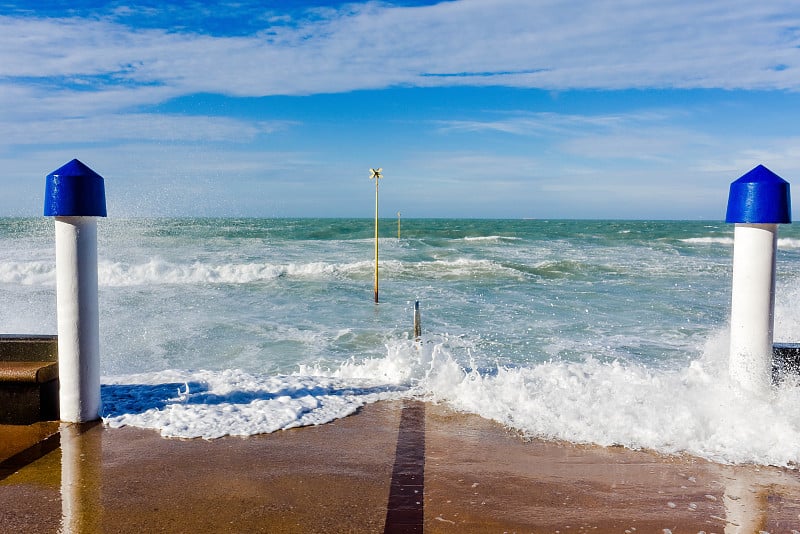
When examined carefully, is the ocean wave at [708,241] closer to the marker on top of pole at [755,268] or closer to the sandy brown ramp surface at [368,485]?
the marker on top of pole at [755,268]

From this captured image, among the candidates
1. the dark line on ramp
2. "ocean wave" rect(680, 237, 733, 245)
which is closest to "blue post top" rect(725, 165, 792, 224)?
the dark line on ramp

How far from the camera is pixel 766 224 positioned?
427 cm

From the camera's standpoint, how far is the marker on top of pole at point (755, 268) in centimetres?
421

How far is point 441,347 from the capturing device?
6633 millimetres

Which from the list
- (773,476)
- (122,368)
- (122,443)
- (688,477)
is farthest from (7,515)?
(122,368)

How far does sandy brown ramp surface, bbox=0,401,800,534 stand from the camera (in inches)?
121

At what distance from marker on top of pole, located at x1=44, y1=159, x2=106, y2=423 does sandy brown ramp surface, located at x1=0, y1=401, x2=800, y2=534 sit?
0.26 metres

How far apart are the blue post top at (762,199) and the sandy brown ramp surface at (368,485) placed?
167 centimetres

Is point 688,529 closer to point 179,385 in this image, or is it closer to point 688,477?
point 688,477

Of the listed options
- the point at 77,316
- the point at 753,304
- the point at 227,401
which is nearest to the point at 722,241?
the point at 753,304

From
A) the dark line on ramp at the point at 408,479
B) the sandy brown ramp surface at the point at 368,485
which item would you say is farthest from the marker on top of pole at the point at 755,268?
the dark line on ramp at the point at 408,479

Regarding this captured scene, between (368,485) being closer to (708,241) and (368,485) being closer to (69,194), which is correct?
(69,194)

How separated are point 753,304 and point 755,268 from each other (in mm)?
256

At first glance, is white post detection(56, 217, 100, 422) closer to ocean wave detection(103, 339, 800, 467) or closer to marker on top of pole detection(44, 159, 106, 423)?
marker on top of pole detection(44, 159, 106, 423)
